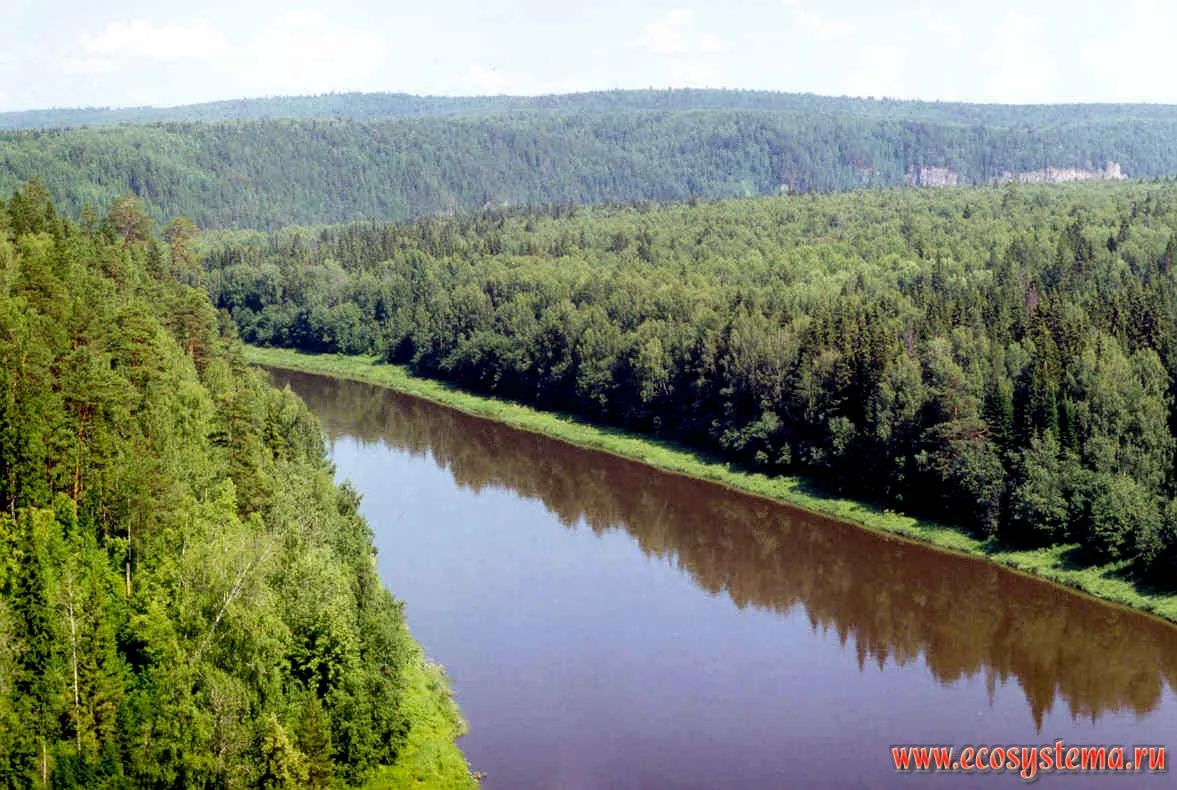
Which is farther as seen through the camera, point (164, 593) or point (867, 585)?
point (867, 585)

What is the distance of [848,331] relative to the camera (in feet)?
194

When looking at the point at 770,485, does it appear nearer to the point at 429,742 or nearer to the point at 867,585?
the point at 867,585

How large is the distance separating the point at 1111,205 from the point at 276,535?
270 ft

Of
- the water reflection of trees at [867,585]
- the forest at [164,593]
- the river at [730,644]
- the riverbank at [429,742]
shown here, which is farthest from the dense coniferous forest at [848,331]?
the forest at [164,593]

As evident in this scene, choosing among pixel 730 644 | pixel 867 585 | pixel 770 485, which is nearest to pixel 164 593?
pixel 730 644

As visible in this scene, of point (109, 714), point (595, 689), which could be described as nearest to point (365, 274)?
point (595, 689)

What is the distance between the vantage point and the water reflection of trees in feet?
126

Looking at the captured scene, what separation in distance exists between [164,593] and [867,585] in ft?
81.6

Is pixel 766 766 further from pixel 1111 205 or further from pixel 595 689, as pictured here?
pixel 1111 205

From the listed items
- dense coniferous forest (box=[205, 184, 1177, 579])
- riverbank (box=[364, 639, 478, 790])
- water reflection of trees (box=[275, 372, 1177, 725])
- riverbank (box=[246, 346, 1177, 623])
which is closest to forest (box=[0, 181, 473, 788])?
riverbank (box=[364, 639, 478, 790])

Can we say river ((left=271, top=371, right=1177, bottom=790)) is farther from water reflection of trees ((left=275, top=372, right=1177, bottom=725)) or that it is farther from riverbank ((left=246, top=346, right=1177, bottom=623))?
riverbank ((left=246, top=346, right=1177, bottom=623))

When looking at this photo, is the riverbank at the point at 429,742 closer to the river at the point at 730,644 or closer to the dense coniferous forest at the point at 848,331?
the river at the point at 730,644

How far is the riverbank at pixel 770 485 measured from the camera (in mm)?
43500

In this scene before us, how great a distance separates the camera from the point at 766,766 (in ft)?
105
